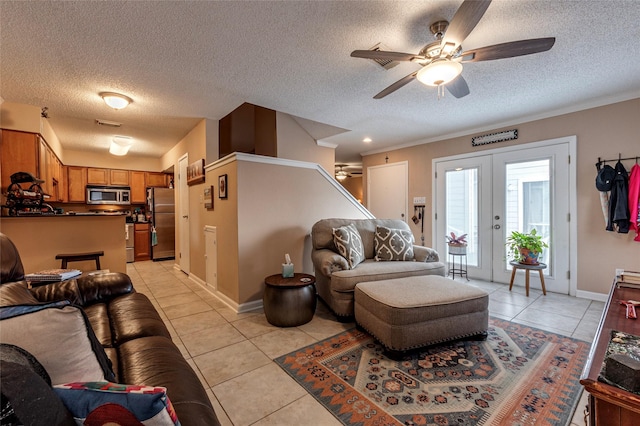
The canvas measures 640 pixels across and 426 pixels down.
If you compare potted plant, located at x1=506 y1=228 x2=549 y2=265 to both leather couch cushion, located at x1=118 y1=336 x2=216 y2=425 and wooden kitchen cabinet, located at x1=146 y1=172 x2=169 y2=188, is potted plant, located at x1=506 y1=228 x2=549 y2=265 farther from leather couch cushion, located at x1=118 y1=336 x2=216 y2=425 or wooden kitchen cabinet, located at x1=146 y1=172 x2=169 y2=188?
wooden kitchen cabinet, located at x1=146 y1=172 x2=169 y2=188

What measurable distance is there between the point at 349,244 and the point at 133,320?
200 cm

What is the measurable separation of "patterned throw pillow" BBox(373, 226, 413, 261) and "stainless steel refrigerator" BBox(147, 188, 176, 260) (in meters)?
5.14

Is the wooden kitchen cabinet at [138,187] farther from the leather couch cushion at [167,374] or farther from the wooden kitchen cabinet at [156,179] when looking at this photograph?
the leather couch cushion at [167,374]

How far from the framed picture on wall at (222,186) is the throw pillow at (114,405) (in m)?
2.80

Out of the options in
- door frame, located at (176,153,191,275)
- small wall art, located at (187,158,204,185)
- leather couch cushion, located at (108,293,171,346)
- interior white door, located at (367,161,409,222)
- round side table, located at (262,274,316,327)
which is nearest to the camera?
leather couch cushion, located at (108,293,171,346)

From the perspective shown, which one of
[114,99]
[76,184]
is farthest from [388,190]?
[76,184]

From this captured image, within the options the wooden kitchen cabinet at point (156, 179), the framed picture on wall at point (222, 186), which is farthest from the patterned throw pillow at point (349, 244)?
the wooden kitchen cabinet at point (156, 179)

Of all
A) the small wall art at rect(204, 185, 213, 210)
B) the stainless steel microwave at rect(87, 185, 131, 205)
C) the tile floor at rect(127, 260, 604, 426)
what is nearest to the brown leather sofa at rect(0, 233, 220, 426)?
the tile floor at rect(127, 260, 604, 426)

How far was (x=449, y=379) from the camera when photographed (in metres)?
1.81

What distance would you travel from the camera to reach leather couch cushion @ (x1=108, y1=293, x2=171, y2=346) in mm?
1500

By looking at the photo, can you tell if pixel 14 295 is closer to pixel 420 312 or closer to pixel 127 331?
pixel 127 331

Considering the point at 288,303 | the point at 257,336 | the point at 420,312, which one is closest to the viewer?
the point at 420,312

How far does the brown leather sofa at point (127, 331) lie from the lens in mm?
949

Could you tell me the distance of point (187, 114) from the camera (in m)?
3.72
